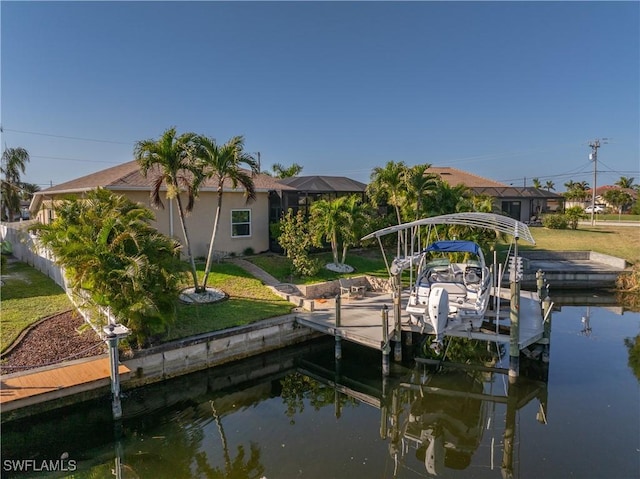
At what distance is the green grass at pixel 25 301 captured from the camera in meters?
11.8

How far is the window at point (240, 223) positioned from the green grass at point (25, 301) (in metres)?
7.49

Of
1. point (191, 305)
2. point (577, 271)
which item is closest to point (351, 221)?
point (191, 305)

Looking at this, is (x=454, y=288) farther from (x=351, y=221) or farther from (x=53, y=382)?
(x=53, y=382)

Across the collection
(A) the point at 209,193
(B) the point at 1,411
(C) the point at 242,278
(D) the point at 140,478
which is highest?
(A) the point at 209,193

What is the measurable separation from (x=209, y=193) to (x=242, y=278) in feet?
15.6

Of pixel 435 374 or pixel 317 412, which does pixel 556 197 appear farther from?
pixel 317 412

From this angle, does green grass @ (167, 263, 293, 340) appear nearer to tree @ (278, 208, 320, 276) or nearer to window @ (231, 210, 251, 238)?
tree @ (278, 208, 320, 276)

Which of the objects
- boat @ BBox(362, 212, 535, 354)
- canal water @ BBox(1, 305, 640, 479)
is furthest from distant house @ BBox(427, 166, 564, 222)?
canal water @ BBox(1, 305, 640, 479)

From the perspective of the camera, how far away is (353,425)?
9.34 meters

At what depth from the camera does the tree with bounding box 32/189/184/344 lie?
10.0 metres

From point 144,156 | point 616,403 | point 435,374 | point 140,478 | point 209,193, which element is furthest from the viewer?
point 209,193

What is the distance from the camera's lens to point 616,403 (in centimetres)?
993

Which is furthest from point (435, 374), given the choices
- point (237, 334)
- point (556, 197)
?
point (556, 197)

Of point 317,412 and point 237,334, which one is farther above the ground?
point 237,334
